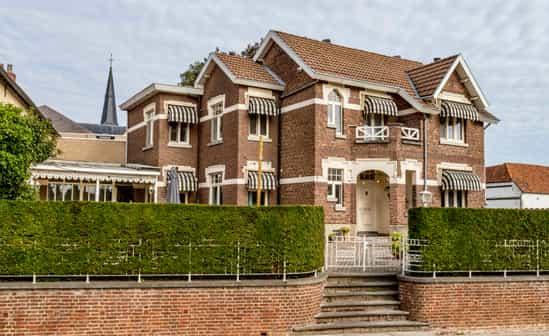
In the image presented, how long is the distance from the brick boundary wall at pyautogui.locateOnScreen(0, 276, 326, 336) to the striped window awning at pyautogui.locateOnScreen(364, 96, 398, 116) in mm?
13016

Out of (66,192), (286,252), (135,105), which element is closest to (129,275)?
(286,252)

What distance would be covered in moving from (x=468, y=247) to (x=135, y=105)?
70.1 feet

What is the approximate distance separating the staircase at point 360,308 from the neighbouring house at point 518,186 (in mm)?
40234

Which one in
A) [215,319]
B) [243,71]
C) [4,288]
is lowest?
[215,319]

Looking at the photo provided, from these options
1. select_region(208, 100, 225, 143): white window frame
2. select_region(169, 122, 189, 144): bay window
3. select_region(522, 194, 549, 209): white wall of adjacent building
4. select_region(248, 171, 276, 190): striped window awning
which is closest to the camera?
select_region(248, 171, 276, 190): striped window awning

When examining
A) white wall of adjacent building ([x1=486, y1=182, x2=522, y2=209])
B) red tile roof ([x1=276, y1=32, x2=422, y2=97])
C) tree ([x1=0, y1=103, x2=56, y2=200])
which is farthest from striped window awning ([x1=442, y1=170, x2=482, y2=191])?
white wall of adjacent building ([x1=486, y1=182, x2=522, y2=209])

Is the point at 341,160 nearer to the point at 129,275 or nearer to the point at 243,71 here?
the point at 243,71

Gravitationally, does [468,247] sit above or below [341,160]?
below

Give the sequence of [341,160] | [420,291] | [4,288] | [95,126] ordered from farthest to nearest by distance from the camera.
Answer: [95,126]
[341,160]
[420,291]
[4,288]

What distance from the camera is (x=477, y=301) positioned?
14.0m

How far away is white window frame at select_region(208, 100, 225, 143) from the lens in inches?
1013

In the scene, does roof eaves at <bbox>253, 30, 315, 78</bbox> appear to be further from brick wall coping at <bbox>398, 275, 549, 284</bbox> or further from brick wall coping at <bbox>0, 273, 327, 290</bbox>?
brick wall coping at <bbox>0, 273, 327, 290</bbox>

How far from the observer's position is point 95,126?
177 feet

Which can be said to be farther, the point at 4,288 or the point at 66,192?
the point at 66,192
